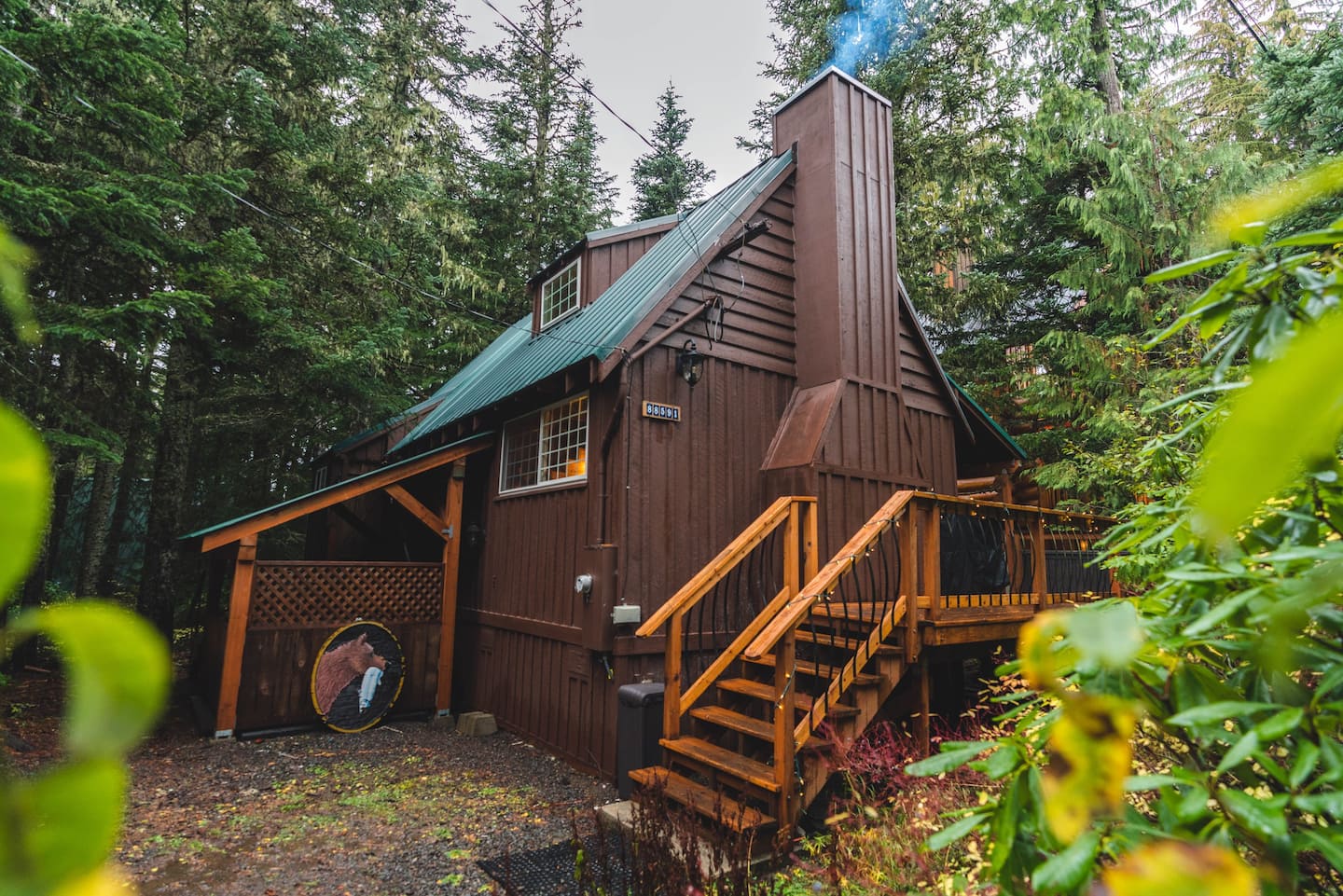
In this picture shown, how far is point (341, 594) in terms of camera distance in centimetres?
811

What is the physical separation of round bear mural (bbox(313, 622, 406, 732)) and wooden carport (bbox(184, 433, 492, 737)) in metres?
0.63

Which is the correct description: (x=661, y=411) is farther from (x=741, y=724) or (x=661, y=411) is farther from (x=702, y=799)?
(x=702, y=799)

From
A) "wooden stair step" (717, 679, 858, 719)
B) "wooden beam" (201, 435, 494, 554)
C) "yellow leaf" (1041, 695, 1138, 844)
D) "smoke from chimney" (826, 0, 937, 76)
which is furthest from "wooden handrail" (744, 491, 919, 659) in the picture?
"smoke from chimney" (826, 0, 937, 76)

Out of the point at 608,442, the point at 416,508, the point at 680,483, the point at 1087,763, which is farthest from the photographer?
the point at 416,508

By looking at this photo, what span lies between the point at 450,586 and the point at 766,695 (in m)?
4.94

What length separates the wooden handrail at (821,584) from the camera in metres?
4.52

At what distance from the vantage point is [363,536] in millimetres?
11438

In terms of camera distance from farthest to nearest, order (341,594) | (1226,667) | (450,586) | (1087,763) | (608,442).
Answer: (450,586) → (341,594) → (608,442) → (1226,667) → (1087,763)

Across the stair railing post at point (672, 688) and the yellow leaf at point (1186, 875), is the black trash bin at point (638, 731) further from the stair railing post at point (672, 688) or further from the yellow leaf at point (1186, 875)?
the yellow leaf at point (1186, 875)

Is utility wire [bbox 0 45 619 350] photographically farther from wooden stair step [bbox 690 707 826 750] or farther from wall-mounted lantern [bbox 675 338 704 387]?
wooden stair step [bbox 690 707 826 750]

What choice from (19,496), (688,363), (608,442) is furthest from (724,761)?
(19,496)

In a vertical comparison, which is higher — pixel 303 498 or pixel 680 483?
pixel 680 483

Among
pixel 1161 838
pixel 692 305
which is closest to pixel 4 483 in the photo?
pixel 1161 838

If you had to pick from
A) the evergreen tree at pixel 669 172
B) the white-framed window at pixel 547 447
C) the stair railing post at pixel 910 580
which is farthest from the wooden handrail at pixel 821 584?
the evergreen tree at pixel 669 172
